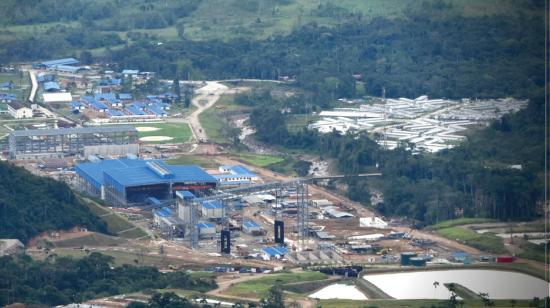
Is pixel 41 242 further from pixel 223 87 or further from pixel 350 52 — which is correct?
pixel 350 52

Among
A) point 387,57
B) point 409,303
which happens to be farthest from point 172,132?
point 409,303

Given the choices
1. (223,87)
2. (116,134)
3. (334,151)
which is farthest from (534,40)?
(116,134)

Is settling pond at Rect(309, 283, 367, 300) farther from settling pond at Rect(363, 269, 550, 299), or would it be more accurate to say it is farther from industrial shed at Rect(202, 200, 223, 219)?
industrial shed at Rect(202, 200, 223, 219)

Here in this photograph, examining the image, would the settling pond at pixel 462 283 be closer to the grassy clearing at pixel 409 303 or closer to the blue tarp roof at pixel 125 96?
the grassy clearing at pixel 409 303

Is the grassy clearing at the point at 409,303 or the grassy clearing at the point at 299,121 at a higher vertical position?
the grassy clearing at the point at 299,121

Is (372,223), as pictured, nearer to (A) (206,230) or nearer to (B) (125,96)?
(A) (206,230)

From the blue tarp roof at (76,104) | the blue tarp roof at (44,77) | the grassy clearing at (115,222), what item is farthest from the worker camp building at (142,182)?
the blue tarp roof at (44,77)

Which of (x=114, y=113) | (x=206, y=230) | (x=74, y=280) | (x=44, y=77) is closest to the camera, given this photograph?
(x=74, y=280)
